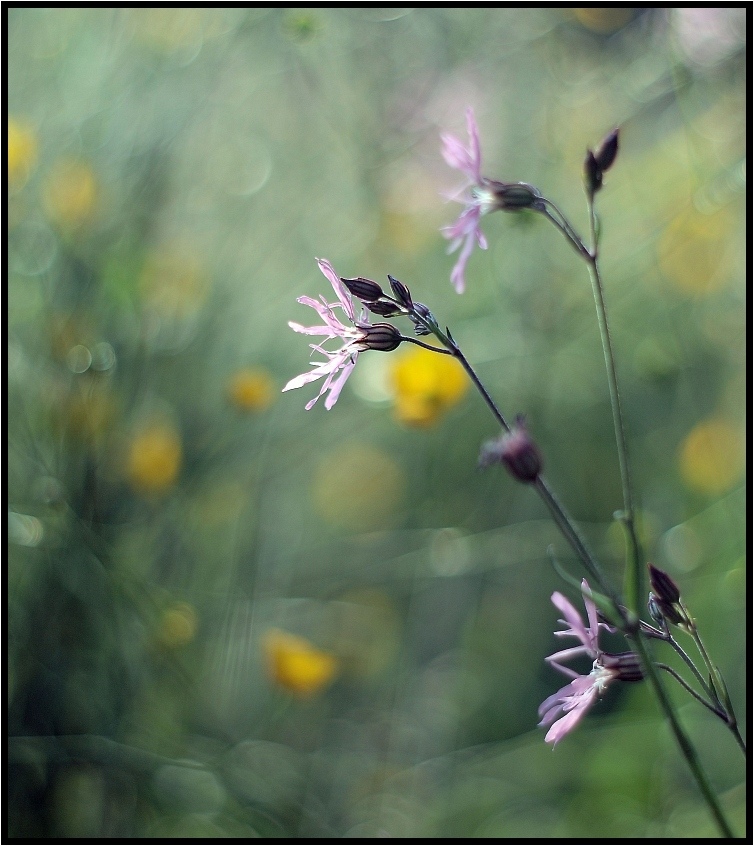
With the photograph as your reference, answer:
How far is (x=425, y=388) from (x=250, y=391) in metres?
0.28

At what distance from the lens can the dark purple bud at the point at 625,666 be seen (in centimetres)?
53

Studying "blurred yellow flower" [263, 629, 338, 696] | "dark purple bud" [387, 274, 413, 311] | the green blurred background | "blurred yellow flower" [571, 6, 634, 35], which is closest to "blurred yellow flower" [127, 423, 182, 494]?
the green blurred background

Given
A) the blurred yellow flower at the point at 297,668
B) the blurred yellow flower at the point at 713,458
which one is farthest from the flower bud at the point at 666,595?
the blurred yellow flower at the point at 713,458

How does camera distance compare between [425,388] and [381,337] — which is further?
[425,388]

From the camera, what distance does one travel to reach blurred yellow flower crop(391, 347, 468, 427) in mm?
1182

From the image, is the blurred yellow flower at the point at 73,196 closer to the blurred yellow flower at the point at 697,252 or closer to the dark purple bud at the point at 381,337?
the dark purple bud at the point at 381,337

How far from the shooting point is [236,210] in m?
1.58

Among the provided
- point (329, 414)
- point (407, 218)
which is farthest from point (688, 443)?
point (407, 218)

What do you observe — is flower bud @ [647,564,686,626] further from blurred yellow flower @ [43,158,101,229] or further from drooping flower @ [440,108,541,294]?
blurred yellow flower @ [43,158,101,229]

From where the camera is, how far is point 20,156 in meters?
1.26

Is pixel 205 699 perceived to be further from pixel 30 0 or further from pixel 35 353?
pixel 30 0

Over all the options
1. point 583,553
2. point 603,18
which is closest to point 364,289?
point 583,553

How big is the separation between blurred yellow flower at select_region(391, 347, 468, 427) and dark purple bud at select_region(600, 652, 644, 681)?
67cm

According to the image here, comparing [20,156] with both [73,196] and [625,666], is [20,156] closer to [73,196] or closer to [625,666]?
[73,196]
